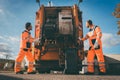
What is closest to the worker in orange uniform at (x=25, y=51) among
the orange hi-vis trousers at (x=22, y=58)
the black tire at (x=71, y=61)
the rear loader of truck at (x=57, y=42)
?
the orange hi-vis trousers at (x=22, y=58)

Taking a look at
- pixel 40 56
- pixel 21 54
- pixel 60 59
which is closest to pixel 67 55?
pixel 60 59

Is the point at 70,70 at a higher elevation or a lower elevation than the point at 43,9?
lower

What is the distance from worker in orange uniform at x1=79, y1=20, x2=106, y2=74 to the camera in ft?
28.5

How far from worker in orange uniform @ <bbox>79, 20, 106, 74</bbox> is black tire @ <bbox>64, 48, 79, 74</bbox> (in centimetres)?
119

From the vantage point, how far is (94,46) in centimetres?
909

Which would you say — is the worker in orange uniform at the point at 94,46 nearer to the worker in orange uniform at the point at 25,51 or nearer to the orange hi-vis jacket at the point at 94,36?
the orange hi-vis jacket at the point at 94,36

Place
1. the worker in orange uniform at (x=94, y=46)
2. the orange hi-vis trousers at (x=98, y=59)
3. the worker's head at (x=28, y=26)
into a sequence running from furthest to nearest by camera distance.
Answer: the worker's head at (x=28, y=26), the worker in orange uniform at (x=94, y=46), the orange hi-vis trousers at (x=98, y=59)

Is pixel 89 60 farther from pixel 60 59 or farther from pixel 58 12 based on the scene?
pixel 58 12

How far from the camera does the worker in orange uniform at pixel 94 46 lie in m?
8.70

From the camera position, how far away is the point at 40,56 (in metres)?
8.77

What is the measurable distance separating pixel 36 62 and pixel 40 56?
12.7 inches

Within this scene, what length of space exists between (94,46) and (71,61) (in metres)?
1.63

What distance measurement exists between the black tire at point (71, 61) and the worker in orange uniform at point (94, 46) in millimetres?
1193

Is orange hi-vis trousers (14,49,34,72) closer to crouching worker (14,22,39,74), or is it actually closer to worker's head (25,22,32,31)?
crouching worker (14,22,39,74)
